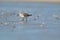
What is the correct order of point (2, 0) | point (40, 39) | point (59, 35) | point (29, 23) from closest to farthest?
point (40, 39)
point (59, 35)
point (29, 23)
point (2, 0)

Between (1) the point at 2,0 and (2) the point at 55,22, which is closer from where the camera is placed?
(2) the point at 55,22

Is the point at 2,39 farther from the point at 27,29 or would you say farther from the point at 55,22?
the point at 55,22

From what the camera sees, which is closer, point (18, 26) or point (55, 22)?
point (18, 26)

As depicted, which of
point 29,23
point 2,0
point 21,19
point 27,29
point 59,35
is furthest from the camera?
point 2,0

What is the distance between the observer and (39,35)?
6.23 m

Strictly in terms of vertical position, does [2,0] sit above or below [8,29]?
below

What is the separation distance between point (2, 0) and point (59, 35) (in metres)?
10.1

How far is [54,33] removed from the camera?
646 cm

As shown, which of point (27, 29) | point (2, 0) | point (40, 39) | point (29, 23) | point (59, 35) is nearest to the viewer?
point (40, 39)

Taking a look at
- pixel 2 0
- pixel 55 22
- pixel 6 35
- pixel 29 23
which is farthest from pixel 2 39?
pixel 2 0

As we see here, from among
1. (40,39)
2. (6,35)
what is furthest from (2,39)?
(40,39)

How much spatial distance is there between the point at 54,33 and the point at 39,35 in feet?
1.29

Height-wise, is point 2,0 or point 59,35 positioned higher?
point 59,35

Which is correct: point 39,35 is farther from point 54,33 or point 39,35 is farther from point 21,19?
point 21,19
